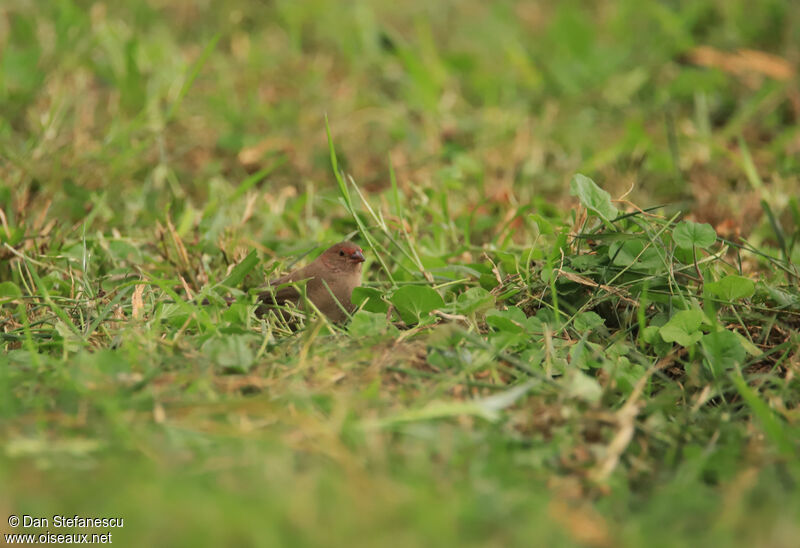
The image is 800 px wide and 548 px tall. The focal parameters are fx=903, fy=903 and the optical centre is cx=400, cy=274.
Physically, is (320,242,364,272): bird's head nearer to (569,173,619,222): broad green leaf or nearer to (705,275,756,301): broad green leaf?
(569,173,619,222): broad green leaf

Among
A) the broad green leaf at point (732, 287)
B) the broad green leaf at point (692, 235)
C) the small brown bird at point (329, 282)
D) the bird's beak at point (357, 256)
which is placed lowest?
the small brown bird at point (329, 282)

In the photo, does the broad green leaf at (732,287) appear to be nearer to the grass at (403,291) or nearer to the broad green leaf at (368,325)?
the grass at (403,291)

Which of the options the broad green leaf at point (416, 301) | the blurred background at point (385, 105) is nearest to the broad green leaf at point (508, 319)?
the broad green leaf at point (416, 301)

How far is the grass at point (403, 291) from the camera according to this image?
7.64 ft

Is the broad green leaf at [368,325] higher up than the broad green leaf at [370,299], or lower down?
higher up

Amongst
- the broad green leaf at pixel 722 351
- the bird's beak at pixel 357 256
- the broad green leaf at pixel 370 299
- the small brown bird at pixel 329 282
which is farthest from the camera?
the bird's beak at pixel 357 256

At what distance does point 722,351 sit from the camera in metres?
3.21

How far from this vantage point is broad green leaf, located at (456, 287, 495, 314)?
3.46 m

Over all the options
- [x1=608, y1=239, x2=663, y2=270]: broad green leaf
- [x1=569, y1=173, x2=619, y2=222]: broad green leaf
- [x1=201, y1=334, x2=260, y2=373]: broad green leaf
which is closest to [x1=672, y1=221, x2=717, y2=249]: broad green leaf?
[x1=608, y1=239, x2=663, y2=270]: broad green leaf

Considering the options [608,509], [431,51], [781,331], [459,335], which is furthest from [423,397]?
[431,51]

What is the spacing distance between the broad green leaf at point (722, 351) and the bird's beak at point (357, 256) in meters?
1.55

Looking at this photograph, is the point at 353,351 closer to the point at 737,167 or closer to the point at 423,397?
the point at 423,397

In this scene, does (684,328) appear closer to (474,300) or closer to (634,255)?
(634,255)

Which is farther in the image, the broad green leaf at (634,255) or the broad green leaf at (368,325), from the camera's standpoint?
the broad green leaf at (634,255)
